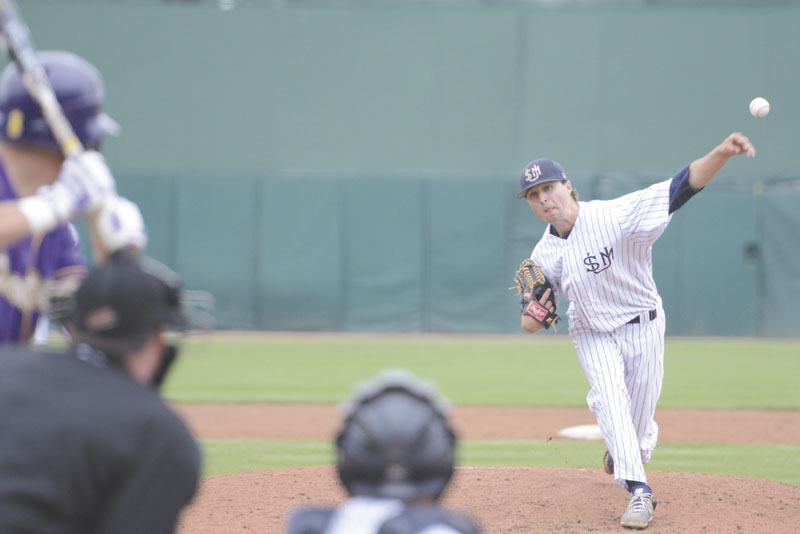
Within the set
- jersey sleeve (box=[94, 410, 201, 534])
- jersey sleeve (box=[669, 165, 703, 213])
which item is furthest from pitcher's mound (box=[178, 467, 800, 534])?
jersey sleeve (box=[94, 410, 201, 534])

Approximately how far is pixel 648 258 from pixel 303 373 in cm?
835

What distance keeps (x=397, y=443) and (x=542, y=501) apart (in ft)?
12.7

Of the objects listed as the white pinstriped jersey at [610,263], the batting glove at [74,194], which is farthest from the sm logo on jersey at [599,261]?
the batting glove at [74,194]

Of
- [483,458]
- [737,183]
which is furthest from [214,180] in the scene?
[483,458]

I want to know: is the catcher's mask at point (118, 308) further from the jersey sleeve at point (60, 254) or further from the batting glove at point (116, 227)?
the jersey sleeve at point (60, 254)

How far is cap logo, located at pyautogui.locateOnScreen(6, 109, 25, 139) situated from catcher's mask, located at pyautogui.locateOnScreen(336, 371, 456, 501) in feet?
4.62

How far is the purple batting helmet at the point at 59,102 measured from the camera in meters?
2.74

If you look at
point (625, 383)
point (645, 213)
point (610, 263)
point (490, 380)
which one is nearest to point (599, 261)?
point (610, 263)

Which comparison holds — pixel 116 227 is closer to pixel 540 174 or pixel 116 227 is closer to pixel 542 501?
pixel 540 174

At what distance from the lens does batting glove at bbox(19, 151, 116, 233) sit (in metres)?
2.46

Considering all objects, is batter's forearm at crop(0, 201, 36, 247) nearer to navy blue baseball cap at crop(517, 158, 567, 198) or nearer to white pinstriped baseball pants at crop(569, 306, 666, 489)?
navy blue baseball cap at crop(517, 158, 567, 198)

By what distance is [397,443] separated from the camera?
193 cm

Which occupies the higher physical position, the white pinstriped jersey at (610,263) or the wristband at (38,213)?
the wristband at (38,213)

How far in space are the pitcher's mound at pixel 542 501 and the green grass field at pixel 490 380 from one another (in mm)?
688
